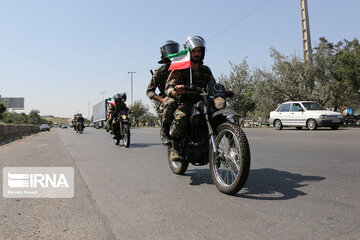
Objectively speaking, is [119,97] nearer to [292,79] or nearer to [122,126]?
[122,126]

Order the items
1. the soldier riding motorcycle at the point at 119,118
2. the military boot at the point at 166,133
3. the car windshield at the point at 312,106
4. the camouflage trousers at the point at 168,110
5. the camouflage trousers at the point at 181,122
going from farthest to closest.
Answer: the car windshield at the point at 312,106, the soldier riding motorcycle at the point at 119,118, the military boot at the point at 166,133, the camouflage trousers at the point at 168,110, the camouflage trousers at the point at 181,122

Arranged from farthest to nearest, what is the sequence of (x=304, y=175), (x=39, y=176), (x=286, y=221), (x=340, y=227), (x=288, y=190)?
(x=39, y=176), (x=304, y=175), (x=288, y=190), (x=286, y=221), (x=340, y=227)

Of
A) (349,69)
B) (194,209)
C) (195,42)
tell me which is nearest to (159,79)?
(195,42)

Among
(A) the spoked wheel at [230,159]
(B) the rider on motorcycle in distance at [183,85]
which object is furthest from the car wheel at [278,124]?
(A) the spoked wheel at [230,159]

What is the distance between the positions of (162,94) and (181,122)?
1732mm

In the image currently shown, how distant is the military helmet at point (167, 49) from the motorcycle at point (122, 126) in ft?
16.4

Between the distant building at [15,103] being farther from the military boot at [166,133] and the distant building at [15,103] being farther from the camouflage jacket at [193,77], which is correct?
the camouflage jacket at [193,77]

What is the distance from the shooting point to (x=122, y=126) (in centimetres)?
1133

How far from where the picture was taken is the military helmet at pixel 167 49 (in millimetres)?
6031

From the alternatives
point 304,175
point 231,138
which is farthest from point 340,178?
point 231,138

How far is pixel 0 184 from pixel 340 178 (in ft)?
15.4

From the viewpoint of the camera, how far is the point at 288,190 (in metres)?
3.69

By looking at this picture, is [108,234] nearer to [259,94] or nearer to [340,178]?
[340,178]

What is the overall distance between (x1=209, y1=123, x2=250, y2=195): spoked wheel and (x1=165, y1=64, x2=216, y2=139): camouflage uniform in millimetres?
592
